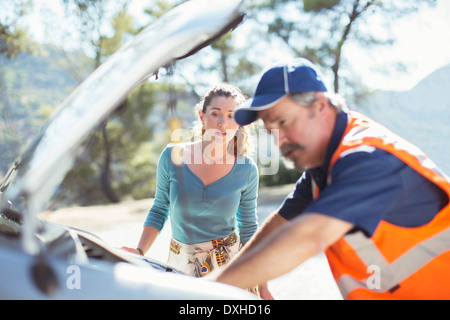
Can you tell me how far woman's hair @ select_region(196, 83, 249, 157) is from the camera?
2254 millimetres

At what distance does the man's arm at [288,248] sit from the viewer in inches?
43.6

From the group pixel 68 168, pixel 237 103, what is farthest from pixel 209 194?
pixel 68 168

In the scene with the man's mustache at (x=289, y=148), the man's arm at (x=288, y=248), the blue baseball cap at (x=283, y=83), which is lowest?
the man's arm at (x=288, y=248)

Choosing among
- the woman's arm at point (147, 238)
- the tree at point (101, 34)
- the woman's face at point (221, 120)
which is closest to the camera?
the woman's arm at point (147, 238)

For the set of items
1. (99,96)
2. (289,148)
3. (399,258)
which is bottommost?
(399,258)

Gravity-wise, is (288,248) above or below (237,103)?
below

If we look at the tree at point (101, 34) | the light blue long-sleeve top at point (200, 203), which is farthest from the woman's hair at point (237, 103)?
the tree at point (101, 34)

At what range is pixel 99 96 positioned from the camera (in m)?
1.08

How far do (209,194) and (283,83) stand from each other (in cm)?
103

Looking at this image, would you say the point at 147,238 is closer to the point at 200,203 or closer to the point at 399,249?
the point at 200,203

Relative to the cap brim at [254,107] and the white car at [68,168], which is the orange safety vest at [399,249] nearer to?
the cap brim at [254,107]
